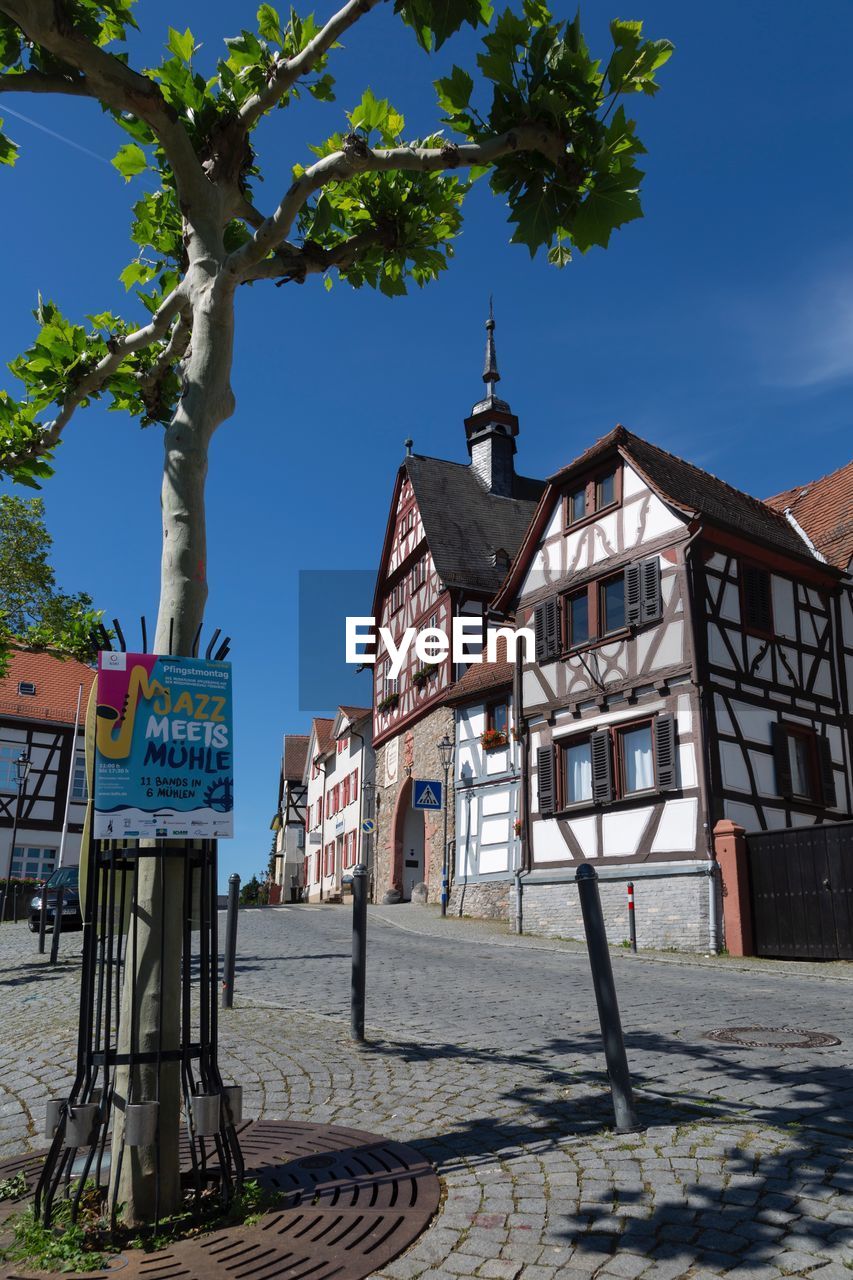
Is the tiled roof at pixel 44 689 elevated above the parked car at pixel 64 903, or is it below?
above

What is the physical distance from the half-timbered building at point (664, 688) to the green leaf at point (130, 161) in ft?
42.6

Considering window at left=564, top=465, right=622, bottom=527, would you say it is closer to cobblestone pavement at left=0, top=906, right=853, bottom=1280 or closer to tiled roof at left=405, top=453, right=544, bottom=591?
tiled roof at left=405, top=453, right=544, bottom=591

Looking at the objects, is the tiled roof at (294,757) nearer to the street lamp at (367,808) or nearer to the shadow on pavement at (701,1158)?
the street lamp at (367,808)

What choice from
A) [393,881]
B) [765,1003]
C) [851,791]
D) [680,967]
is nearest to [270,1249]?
[765,1003]

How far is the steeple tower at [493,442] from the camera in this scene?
34.5 meters

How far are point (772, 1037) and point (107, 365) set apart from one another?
19.5 ft

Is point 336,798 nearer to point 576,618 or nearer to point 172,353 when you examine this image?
point 576,618

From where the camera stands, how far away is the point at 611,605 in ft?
62.5

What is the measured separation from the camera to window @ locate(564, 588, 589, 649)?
19.7m

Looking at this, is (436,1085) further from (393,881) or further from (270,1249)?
(393,881)

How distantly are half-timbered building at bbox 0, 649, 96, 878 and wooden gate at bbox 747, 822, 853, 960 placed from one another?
96.3 feet

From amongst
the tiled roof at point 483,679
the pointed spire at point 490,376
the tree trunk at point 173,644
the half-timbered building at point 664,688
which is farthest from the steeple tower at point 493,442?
the tree trunk at point 173,644

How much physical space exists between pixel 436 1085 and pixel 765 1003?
4.73m

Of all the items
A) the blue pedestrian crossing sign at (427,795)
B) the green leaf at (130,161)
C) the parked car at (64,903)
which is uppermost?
the green leaf at (130,161)
